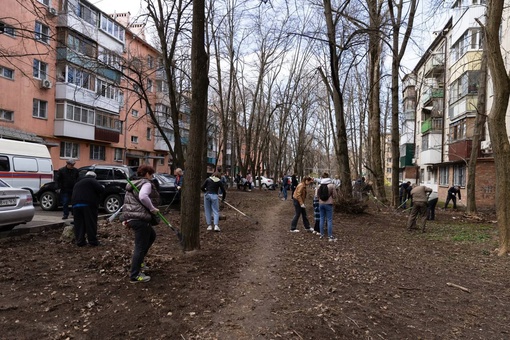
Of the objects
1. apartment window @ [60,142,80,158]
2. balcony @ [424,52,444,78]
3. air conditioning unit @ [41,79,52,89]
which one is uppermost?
balcony @ [424,52,444,78]

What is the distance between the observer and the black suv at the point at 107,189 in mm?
12906

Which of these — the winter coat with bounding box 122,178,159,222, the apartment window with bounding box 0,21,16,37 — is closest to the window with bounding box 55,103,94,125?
the apartment window with bounding box 0,21,16,37

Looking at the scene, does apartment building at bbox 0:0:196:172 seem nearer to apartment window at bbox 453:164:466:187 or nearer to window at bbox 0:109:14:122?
window at bbox 0:109:14:122

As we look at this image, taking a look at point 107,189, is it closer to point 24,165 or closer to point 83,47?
point 24,165

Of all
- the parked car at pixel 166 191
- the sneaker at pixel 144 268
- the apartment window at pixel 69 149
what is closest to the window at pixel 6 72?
the apartment window at pixel 69 149

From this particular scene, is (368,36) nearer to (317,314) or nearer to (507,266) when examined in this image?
(507,266)

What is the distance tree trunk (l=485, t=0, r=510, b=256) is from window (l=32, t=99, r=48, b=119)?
87.4 feet

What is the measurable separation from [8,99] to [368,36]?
21683 millimetres

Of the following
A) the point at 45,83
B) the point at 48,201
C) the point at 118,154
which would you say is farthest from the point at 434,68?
the point at 48,201

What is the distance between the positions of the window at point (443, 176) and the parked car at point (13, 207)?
99.4ft

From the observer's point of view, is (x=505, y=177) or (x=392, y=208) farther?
(x=392, y=208)

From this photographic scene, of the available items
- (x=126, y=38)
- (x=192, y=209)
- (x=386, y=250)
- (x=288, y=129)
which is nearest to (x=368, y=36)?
(x=386, y=250)

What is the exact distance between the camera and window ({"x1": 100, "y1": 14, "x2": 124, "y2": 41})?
31.5 m

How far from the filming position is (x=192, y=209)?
6.59 metres
